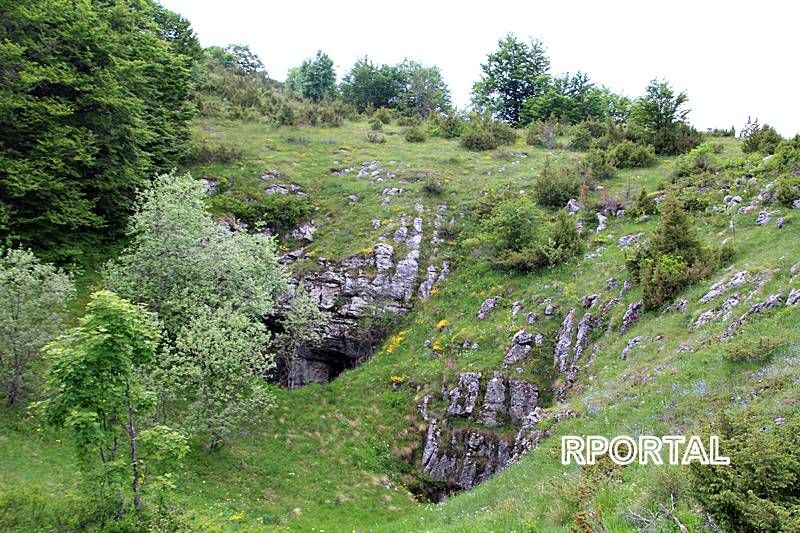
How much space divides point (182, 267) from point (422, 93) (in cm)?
6201

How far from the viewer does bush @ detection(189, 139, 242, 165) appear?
41.0 meters

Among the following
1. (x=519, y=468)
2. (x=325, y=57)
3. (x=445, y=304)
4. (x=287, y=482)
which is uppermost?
(x=325, y=57)

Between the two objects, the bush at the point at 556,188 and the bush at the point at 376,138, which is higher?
the bush at the point at 376,138

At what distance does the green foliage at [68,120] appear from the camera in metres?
25.5

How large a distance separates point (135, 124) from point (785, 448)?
117 feet

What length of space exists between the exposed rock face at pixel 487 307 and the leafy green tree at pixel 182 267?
12.4 metres

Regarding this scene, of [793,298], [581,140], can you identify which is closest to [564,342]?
[793,298]

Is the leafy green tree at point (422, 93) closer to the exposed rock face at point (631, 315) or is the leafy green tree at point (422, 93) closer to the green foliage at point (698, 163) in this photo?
the green foliage at point (698, 163)

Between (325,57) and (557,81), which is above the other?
(325,57)

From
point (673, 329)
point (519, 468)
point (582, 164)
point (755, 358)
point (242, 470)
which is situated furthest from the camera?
point (582, 164)

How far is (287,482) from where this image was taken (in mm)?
20531

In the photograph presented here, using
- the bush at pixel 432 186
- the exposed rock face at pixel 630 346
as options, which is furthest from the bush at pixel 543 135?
the exposed rock face at pixel 630 346

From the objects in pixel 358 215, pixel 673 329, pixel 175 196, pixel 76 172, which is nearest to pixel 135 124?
pixel 76 172

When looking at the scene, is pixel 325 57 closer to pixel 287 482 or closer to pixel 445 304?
pixel 445 304
